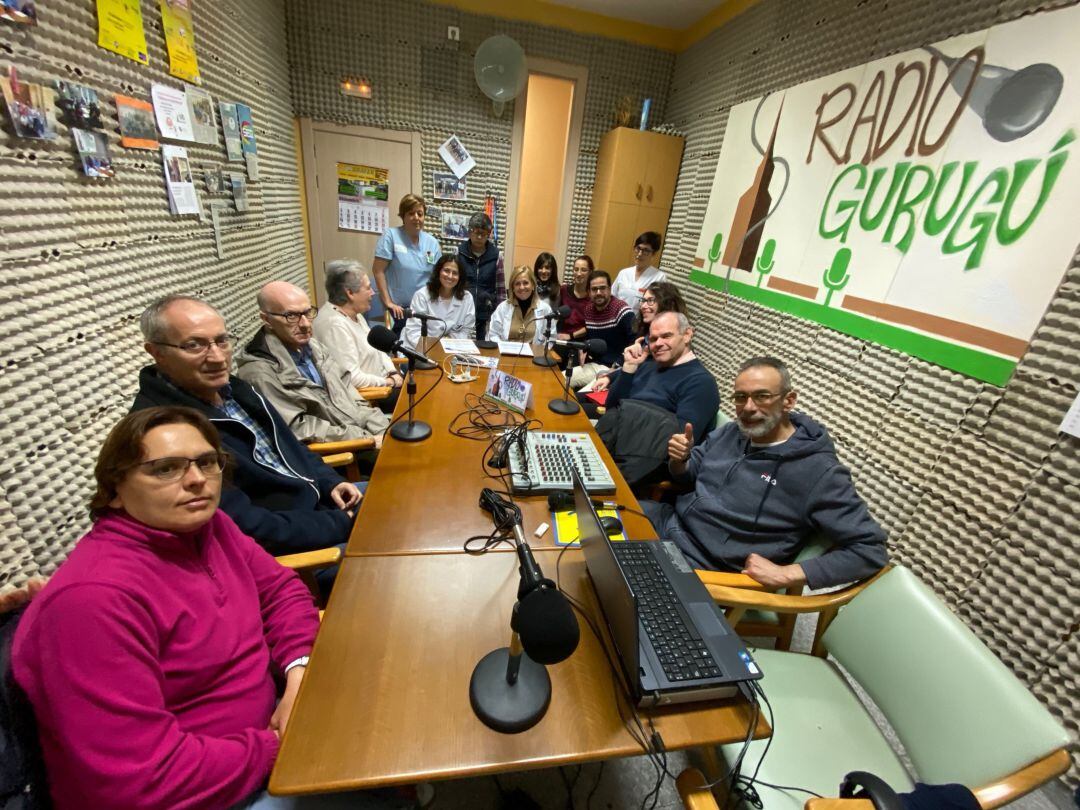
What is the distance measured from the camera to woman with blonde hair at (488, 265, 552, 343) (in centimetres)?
382

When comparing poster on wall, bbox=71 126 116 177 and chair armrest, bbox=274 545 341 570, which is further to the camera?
poster on wall, bbox=71 126 116 177

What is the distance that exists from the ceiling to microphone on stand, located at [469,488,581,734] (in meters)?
5.11

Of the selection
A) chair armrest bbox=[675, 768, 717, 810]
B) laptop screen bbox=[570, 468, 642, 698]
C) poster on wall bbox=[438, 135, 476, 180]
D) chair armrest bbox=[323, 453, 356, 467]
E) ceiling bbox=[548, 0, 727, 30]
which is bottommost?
chair armrest bbox=[323, 453, 356, 467]

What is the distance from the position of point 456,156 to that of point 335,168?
50.2 inches

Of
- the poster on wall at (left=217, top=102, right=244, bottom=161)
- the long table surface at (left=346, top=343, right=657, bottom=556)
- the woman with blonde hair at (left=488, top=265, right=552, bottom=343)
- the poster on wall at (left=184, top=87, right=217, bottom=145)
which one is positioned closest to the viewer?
the long table surface at (left=346, top=343, right=657, bottom=556)

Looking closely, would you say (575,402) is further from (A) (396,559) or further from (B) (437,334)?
(B) (437,334)

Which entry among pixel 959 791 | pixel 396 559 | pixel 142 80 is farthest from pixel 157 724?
pixel 142 80

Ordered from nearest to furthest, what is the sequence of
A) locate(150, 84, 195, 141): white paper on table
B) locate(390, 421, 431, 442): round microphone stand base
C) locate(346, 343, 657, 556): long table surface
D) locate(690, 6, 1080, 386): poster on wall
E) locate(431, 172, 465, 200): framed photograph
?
locate(346, 343, 657, 556): long table surface, locate(690, 6, 1080, 386): poster on wall, locate(390, 421, 431, 442): round microphone stand base, locate(150, 84, 195, 141): white paper on table, locate(431, 172, 465, 200): framed photograph

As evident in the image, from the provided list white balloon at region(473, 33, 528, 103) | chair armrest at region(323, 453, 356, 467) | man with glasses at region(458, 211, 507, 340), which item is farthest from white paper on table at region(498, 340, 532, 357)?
white balloon at region(473, 33, 528, 103)

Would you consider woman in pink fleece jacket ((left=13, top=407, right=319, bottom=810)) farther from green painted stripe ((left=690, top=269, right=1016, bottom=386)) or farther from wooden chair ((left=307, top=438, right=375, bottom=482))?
green painted stripe ((left=690, top=269, right=1016, bottom=386))

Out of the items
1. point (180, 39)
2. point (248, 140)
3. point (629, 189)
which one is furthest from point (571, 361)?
point (629, 189)

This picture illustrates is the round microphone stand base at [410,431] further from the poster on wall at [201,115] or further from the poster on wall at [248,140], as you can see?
the poster on wall at [248,140]

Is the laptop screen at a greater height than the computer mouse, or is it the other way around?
the laptop screen

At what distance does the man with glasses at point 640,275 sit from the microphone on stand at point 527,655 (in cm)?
370
